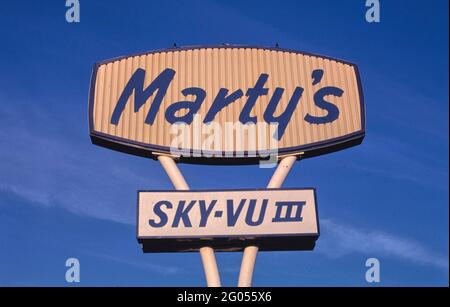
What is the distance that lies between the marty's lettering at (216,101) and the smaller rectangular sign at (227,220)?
2097 millimetres

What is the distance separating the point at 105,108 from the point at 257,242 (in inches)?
223

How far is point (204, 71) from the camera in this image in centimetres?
2056

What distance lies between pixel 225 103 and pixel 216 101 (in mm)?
255

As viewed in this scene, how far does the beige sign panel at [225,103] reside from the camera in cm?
1947

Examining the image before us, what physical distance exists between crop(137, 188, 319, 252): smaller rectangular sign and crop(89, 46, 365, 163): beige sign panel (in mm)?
1387

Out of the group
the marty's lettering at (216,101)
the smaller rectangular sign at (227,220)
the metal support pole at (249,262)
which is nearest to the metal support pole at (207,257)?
Answer: the smaller rectangular sign at (227,220)

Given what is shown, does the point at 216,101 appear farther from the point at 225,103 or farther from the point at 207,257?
the point at 207,257

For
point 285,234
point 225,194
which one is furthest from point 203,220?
point 285,234

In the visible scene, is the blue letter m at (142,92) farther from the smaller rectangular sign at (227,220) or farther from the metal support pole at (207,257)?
the smaller rectangular sign at (227,220)

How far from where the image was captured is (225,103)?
786 inches

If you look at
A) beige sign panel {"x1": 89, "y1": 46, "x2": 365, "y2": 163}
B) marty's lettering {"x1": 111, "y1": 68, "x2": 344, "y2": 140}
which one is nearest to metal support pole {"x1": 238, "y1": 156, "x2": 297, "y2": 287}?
beige sign panel {"x1": 89, "y1": 46, "x2": 365, "y2": 163}

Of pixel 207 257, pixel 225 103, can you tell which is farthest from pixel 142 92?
pixel 207 257

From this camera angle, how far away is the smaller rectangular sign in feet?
59.0
